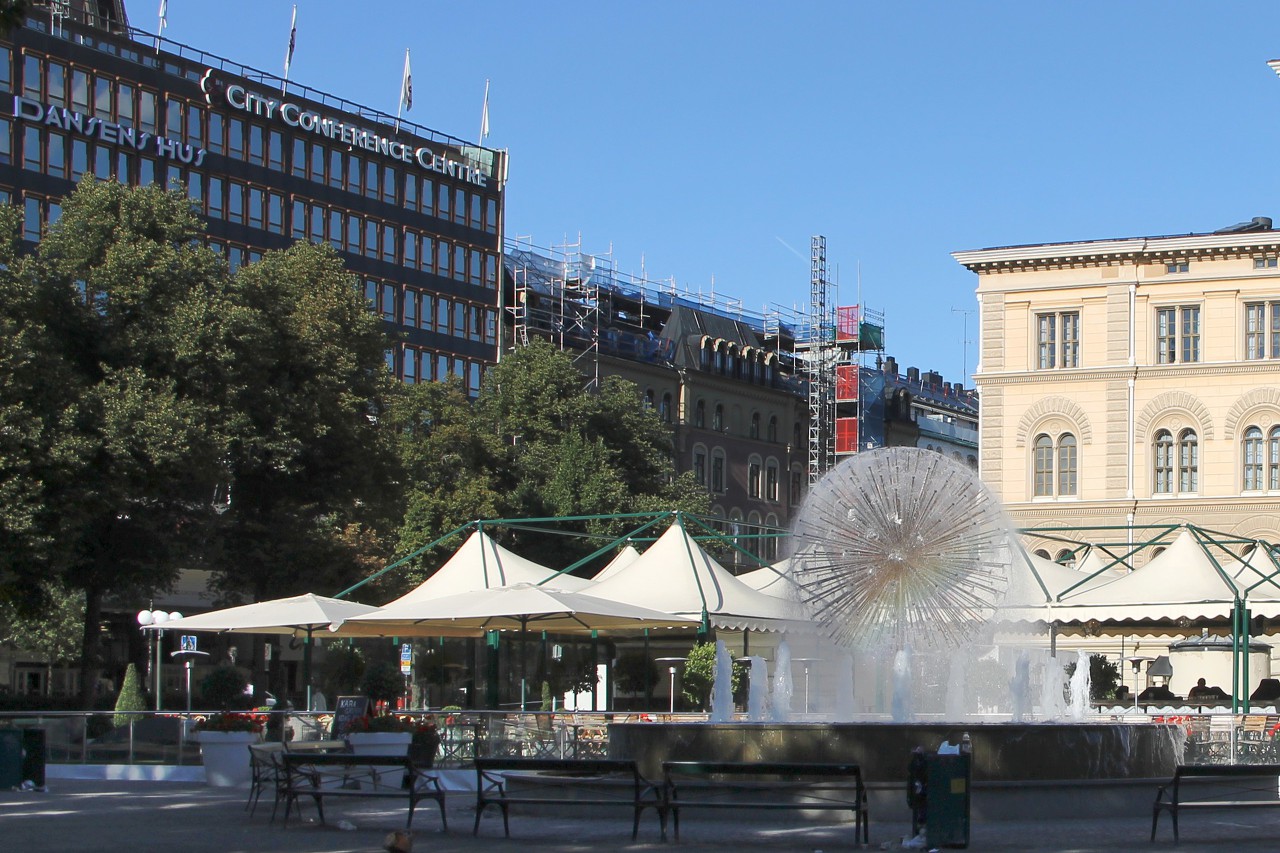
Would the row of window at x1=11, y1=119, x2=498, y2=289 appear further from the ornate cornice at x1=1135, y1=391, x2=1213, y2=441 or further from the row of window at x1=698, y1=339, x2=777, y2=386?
the ornate cornice at x1=1135, y1=391, x2=1213, y2=441

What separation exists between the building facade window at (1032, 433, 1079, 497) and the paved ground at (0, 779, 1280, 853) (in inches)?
1836

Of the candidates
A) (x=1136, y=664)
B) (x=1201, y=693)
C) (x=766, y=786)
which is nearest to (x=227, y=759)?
(x=766, y=786)

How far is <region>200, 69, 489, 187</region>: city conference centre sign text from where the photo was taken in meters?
72.9

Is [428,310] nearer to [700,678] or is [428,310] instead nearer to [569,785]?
[700,678]

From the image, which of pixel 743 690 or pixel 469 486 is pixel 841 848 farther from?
pixel 469 486

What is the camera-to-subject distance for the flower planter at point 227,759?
24505 mm

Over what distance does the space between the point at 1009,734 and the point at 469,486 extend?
43504 millimetres

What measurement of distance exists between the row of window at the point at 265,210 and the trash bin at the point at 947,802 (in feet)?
155

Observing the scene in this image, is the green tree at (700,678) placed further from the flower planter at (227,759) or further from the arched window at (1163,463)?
the arched window at (1163,463)

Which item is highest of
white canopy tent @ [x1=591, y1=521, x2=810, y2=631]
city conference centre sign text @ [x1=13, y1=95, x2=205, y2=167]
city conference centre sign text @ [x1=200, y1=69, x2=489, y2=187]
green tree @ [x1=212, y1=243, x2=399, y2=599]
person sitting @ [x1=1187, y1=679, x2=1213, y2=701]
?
city conference centre sign text @ [x1=200, y1=69, x2=489, y2=187]

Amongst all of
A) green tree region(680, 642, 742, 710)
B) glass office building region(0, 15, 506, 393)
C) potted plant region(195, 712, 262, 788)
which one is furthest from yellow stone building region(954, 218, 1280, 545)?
potted plant region(195, 712, 262, 788)

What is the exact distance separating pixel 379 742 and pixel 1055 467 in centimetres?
4712

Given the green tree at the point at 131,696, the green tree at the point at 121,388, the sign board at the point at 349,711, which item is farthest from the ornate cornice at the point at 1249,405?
the sign board at the point at 349,711

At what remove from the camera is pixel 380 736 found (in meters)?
23.3
